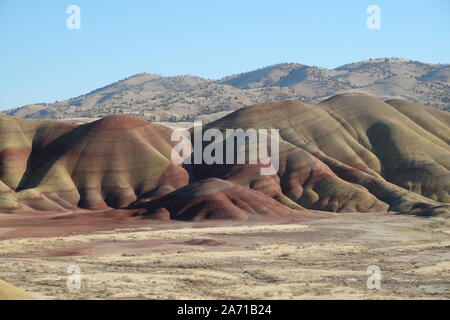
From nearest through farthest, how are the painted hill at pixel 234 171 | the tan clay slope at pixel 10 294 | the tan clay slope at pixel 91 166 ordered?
the tan clay slope at pixel 10 294 → the painted hill at pixel 234 171 → the tan clay slope at pixel 91 166

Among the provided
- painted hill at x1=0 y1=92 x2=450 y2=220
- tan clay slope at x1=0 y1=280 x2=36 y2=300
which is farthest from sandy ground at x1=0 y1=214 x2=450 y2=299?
painted hill at x1=0 y1=92 x2=450 y2=220

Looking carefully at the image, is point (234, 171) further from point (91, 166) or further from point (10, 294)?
point (10, 294)

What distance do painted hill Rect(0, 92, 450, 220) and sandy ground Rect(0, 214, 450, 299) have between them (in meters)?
13.4

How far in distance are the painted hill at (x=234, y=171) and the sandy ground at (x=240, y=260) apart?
43.9 ft

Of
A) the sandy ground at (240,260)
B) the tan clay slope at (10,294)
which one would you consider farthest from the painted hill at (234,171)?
the tan clay slope at (10,294)

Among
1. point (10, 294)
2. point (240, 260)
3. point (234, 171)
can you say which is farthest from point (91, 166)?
point (10, 294)

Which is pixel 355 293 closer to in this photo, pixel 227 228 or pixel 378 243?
pixel 378 243

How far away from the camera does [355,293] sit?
49438 millimetres

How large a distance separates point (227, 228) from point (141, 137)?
157ft

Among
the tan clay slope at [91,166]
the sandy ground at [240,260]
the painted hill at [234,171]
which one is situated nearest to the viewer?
the sandy ground at [240,260]

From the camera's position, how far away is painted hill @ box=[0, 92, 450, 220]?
116m

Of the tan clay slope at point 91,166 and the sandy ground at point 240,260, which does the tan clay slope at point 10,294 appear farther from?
the tan clay slope at point 91,166

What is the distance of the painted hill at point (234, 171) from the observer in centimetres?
11612

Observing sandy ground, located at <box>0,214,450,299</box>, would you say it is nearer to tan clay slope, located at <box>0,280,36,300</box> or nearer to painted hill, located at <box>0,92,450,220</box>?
tan clay slope, located at <box>0,280,36,300</box>
